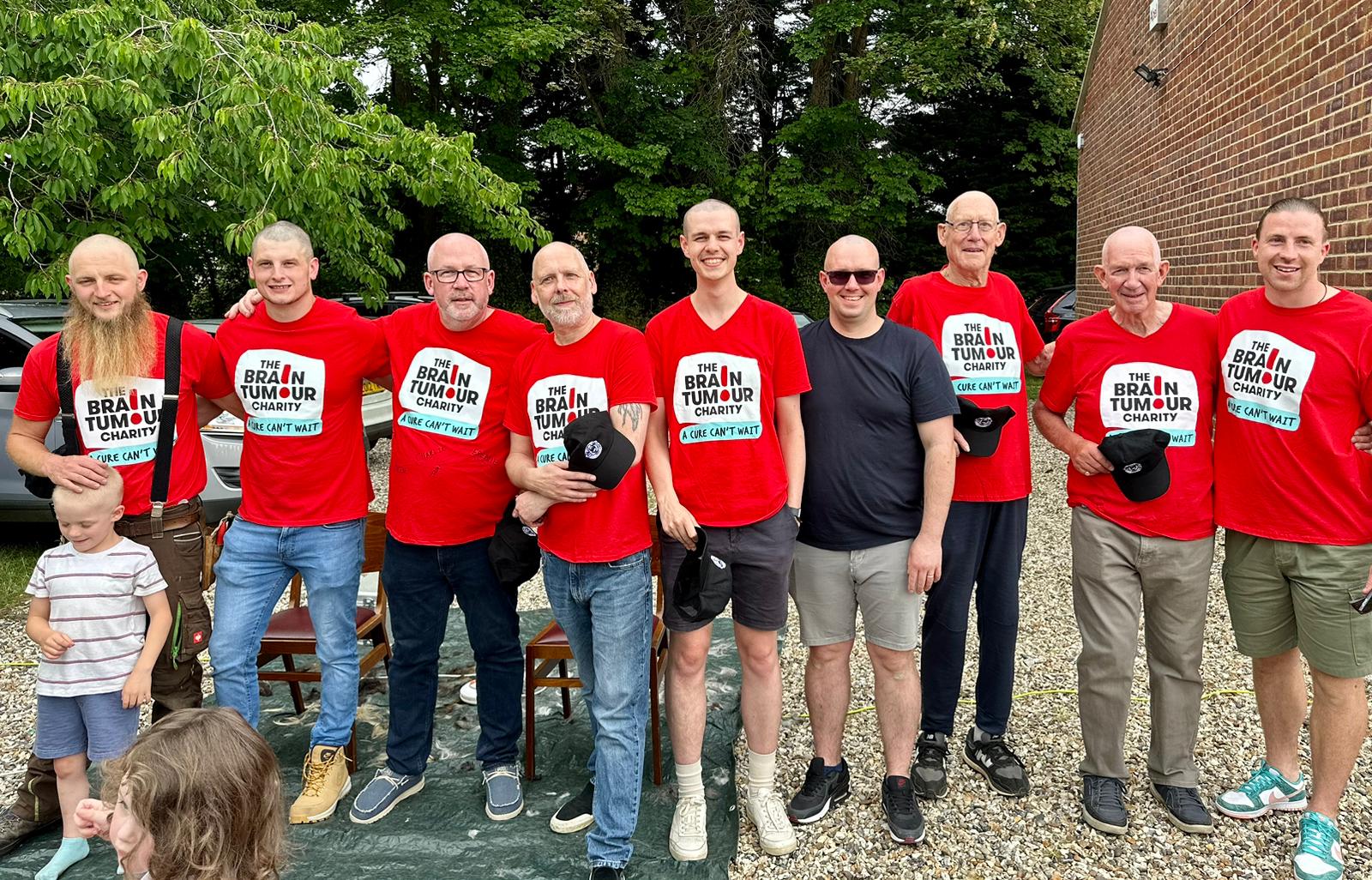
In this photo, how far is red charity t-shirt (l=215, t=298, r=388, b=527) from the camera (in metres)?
3.29

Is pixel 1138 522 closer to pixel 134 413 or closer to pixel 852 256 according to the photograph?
pixel 852 256

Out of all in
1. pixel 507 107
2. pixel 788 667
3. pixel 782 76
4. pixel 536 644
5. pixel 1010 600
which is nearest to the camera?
pixel 1010 600

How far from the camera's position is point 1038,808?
3.42m

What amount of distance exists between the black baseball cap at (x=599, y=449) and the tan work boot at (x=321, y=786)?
63.8 inches

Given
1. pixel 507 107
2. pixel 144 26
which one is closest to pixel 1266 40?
pixel 144 26

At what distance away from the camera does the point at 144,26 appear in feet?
22.4

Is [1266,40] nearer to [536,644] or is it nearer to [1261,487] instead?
[1261,487]

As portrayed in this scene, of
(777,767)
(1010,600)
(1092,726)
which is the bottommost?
(777,767)

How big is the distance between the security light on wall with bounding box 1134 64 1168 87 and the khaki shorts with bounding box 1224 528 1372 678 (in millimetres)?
7614

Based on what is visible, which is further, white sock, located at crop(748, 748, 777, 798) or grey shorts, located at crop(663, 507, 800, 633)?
white sock, located at crop(748, 748, 777, 798)

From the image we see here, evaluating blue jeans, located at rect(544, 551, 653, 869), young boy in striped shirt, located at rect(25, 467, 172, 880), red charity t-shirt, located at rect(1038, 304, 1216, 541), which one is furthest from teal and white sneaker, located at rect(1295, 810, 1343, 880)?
young boy in striped shirt, located at rect(25, 467, 172, 880)

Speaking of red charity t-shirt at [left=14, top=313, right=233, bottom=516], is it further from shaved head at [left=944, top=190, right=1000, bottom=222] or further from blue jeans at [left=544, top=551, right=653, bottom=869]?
shaved head at [left=944, top=190, right=1000, bottom=222]

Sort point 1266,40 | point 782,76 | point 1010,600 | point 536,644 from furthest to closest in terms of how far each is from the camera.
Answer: point 782,76 < point 1266,40 < point 536,644 < point 1010,600

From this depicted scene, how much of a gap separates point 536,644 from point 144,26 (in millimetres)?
5967
